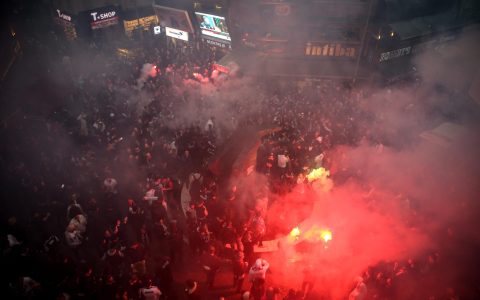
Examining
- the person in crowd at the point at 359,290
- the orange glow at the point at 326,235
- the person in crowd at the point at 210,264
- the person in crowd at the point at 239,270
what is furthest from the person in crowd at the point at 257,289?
the orange glow at the point at 326,235

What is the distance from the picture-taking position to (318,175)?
386 inches

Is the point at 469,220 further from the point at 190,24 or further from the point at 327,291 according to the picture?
the point at 190,24

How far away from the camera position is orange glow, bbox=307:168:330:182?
32.0 feet

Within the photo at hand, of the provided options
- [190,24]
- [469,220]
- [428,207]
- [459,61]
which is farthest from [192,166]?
[459,61]

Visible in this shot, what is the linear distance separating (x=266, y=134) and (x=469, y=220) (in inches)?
248

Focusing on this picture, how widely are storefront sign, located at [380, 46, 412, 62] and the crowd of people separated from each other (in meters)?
3.62

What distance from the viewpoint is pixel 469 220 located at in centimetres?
841

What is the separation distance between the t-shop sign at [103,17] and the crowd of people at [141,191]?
27.9 ft

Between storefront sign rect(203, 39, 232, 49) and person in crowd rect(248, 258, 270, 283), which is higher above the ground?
storefront sign rect(203, 39, 232, 49)

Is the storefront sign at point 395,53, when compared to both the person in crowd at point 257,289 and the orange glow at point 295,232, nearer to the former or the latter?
the orange glow at point 295,232

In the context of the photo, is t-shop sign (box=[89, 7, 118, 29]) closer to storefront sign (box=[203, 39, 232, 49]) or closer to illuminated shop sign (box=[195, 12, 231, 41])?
illuminated shop sign (box=[195, 12, 231, 41])

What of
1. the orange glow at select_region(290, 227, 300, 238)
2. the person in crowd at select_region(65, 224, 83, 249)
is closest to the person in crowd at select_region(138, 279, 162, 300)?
the person in crowd at select_region(65, 224, 83, 249)

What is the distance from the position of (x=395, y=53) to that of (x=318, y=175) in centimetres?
1097

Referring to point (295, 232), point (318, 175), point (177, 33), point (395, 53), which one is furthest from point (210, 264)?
point (177, 33)
